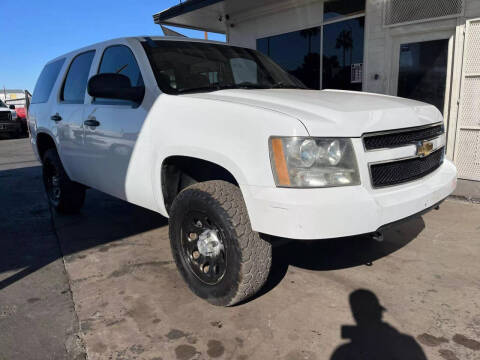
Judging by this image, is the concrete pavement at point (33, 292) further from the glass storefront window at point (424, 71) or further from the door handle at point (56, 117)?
the glass storefront window at point (424, 71)

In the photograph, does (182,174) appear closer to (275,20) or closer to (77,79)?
(77,79)

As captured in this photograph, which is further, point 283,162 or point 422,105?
point 422,105

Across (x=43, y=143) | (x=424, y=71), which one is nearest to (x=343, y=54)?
(x=424, y=71)

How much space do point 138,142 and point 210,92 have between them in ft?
2.26

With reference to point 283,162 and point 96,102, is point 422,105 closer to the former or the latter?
point 283,162

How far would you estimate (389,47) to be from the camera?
21.7 feet

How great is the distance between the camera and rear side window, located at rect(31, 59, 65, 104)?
492 centimetres

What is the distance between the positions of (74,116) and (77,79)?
497 mm

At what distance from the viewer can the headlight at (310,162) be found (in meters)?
2.20

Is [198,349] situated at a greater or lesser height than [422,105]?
lesser

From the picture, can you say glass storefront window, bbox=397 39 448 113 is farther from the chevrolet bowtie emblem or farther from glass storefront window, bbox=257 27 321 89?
the chevrolet bowtie emblem

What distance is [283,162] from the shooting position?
2199 millimetres

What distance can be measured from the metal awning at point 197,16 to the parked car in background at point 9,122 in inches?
480

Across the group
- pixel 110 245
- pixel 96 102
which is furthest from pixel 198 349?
pixel 96 102
